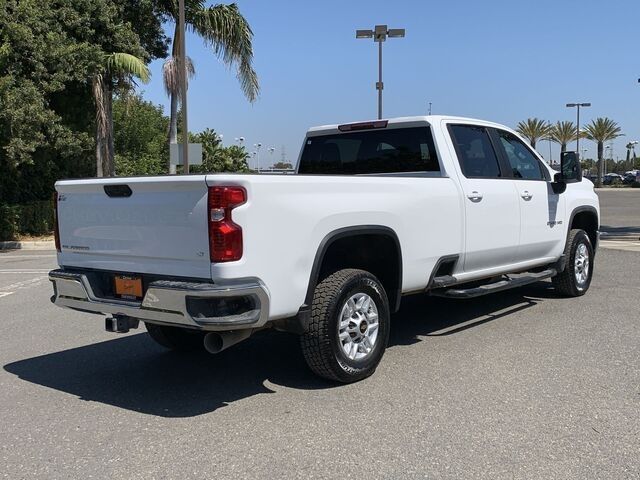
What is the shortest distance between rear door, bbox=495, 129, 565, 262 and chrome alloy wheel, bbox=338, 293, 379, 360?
2435mm

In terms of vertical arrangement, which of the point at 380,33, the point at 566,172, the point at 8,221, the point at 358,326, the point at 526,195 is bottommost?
the point at 358,326

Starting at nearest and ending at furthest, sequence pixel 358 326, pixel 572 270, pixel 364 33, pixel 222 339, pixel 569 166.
Result: pixel 222 339 < pixel 358 326 < pixel 569 166 < pixel 572 270 < pixel 364 33

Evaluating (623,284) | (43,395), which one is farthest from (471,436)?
(623,284)

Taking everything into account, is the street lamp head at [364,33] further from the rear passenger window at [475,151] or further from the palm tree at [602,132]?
the palm tree at [602,132]

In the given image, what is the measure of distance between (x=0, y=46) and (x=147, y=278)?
14285 millimetres

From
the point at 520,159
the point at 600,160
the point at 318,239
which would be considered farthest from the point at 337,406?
the point at 600,160

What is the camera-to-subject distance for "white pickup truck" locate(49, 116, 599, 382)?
3908mm

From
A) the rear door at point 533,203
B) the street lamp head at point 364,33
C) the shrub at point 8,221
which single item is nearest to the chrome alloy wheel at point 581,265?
the rear door at point 533,203

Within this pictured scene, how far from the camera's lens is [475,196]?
581cm

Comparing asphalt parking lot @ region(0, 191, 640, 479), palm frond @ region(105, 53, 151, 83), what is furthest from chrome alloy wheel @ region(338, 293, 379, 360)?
palm frond @ region(105, 53, 151, 83)

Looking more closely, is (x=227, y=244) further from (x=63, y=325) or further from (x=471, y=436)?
(x=63, y=325)

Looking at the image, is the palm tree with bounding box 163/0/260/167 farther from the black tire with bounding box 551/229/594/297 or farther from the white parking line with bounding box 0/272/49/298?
the black tire with bounding box 551/229/594/297

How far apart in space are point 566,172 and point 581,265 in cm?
148

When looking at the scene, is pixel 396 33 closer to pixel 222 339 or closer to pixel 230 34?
pixel 230 34
